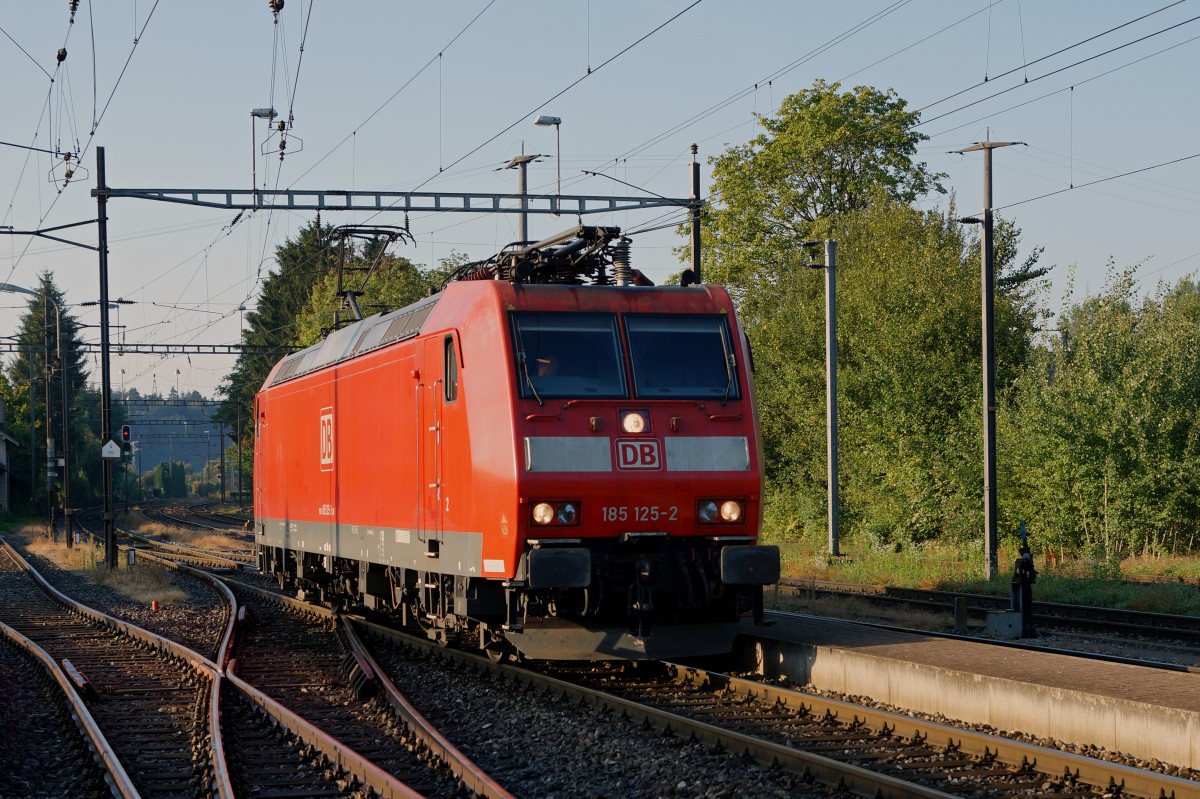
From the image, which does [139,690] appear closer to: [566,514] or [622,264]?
[566,514]

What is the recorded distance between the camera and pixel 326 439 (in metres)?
18.4

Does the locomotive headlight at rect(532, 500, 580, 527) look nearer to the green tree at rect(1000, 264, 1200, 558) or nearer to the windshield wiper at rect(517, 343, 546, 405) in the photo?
the windshield wiper at rect(517, 343, 546, 405)

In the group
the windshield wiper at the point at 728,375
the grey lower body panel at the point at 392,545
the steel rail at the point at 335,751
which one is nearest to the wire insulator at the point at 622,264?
the windshield wiper at the point at 728,375

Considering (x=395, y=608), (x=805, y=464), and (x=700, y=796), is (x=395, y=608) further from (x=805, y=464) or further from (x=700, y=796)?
(x=805, y=464)

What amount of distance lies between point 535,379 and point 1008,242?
87.3 ft

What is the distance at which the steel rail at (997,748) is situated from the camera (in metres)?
7.64

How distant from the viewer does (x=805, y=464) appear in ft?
118

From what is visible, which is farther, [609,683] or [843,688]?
[609,683]

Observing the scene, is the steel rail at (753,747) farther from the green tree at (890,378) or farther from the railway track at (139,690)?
the green tree at (890,378)

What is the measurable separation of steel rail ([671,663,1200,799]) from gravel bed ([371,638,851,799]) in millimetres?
1290

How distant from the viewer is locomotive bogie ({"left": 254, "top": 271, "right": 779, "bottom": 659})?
1186cm

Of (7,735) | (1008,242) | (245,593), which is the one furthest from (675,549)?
(1008,242)

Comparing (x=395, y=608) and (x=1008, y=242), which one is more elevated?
(x=1008, y=242)

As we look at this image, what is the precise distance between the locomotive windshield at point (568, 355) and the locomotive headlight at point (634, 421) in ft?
0.65
